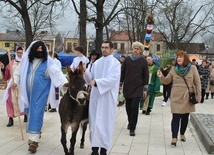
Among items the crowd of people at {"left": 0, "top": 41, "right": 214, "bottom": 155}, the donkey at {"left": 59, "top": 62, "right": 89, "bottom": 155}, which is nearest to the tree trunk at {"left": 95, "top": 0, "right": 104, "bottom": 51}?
the crowd of people at {"left": 0, "top": 41, "right": 214, "bottom": 155}

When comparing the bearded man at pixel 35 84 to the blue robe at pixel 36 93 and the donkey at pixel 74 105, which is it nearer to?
the blue robe at pixel 36 93

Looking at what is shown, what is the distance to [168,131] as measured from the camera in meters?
8.80

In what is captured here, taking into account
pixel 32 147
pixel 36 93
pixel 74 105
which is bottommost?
pixel 32 147

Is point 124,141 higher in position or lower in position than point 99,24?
lower

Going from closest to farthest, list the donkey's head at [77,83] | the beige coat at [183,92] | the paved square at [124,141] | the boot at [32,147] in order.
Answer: the donkey's head at [77,83] → the boot at [32,147] → the paved square at [124,141] → the beige coat at [183,92]

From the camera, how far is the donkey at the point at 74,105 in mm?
5473

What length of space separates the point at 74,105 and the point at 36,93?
903 millimetres

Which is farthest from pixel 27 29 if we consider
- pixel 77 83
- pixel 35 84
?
pixel 77 83

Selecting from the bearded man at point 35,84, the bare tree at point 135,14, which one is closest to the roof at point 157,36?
the bare tree at point 135,14

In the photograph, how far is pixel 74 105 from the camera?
5.87m

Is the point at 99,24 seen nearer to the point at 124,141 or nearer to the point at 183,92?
the point at 124,141

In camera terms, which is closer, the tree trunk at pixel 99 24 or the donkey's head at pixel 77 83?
the donkey's head at pixel 77 83

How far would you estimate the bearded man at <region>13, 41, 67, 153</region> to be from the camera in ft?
20.9

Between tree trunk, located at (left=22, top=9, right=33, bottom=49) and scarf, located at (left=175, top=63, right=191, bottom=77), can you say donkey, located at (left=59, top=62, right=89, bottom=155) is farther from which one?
tree trunk, located at (left=22, top=9, right=33, bottom=49)
